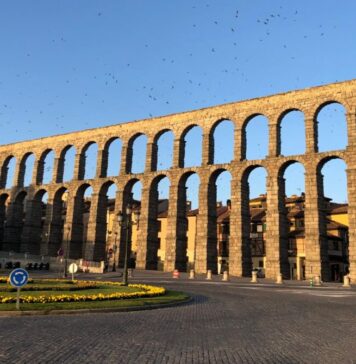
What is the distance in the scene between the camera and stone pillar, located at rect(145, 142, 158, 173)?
65562 millimetres

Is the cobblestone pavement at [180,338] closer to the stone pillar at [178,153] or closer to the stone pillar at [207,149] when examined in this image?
the stone pillar at [207,149]

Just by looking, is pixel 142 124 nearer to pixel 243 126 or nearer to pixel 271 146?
pixel 243 126

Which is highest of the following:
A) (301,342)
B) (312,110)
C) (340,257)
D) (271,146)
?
(312,110)

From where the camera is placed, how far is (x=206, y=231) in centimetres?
5656

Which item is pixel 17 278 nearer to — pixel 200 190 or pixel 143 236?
pixel 200 190

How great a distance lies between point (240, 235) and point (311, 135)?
15068 millimetres

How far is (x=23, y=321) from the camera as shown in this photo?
1320 centimetres

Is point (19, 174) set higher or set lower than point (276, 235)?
higher

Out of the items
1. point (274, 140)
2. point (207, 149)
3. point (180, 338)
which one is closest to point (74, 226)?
point (207, 149)

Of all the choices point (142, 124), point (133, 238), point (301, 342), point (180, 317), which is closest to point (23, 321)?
point (180, 317)

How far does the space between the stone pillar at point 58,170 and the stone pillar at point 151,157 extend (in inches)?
728

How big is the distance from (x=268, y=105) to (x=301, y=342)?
48747 mm

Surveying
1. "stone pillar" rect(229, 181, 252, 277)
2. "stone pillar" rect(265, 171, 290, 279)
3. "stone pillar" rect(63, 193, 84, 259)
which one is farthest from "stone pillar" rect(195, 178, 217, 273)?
"stone pillar" rect(63, 193, 84, 259)

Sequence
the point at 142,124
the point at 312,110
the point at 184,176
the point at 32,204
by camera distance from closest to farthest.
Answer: the point at 312,110 → the point at 184,176 → the point at 142,124 → the point at 32,204
